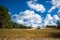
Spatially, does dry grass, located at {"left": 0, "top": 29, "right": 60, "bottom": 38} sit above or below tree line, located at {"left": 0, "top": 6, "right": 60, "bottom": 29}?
below

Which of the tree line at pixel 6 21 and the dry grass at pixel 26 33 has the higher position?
the tree line at pixel 6 21

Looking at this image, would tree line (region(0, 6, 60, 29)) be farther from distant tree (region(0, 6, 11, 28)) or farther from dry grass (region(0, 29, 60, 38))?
dry grass (region(0, 29, 60, 38))

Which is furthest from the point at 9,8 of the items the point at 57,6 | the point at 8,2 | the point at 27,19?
the point at 57,6

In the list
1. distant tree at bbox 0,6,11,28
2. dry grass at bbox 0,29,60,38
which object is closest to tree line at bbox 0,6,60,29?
distant tree at bbox 0,6,11,28

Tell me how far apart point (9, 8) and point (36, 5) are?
105 centimetres

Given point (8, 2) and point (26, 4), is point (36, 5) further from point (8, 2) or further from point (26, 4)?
point (8, 2)

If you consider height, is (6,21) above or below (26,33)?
above

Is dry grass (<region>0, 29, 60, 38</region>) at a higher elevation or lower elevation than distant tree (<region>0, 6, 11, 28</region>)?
lower

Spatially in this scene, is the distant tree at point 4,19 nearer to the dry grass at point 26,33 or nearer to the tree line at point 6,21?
the tree line at point 6,21

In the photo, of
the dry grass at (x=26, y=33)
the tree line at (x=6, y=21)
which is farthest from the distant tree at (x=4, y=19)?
the dry grass at (x=26, y=33)

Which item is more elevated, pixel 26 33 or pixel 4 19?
pixel 4 19

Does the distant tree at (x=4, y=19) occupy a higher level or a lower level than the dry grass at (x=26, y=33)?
higher

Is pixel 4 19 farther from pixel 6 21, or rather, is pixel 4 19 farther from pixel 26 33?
pixel 26 33

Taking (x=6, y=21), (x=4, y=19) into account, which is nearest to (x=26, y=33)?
(x=6, y=21)
